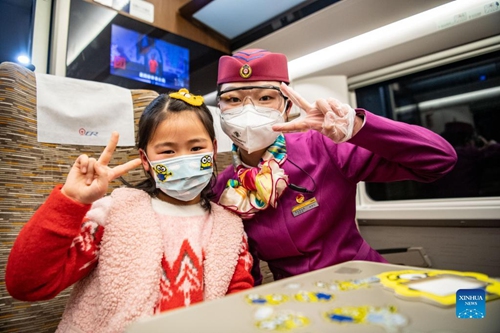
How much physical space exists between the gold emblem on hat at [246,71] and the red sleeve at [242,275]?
23.8 inches

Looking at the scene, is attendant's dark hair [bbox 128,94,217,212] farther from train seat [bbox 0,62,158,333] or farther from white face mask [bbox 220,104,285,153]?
train seat [bbox 0,62,158,333]

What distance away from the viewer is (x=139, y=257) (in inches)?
33.3

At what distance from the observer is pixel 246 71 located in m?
1.15

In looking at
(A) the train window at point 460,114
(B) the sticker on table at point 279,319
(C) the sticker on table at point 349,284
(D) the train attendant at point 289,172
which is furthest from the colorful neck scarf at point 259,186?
(A) the train window at point 460,114

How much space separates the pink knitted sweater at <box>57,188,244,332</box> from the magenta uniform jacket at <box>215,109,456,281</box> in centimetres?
20

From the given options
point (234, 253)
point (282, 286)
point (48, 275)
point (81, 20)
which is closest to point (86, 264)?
point (48, 275)

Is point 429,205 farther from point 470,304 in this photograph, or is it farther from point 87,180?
point 87,180

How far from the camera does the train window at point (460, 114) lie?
1939 millimetres

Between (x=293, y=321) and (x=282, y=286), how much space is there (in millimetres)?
157

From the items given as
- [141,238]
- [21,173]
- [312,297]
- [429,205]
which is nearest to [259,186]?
[141,238]

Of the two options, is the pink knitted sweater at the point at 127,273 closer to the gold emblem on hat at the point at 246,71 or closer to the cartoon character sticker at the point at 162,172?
the cartoon character sticker at the point at 162,172

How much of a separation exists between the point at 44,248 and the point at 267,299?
52 centimetres

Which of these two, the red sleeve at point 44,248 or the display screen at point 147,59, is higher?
the display screen at point 147,59

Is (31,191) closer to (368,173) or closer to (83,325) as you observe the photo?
(83,325)
